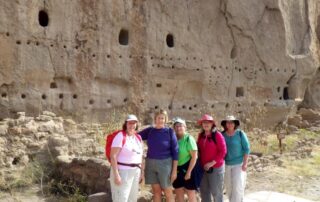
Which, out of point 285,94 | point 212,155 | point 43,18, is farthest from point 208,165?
point 285,94

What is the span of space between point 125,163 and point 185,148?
0.66 metres

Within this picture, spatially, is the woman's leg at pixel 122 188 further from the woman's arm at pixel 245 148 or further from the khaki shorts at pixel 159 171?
the woman's arm at pixel 245 148

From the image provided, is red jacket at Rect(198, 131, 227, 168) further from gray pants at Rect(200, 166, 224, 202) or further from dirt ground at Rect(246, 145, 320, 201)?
dirt ground at Rect(246, 145, 320, 201)

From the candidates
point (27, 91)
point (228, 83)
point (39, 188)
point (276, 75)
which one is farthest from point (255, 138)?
point (39, 188)

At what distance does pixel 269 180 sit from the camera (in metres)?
6.91

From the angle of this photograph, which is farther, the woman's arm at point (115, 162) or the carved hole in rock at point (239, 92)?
the carved hole in rock at point (239, 92)

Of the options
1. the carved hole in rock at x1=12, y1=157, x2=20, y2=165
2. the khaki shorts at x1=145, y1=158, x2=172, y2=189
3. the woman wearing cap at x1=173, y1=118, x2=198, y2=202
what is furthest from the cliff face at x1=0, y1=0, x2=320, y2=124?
the woman wearing cap at x1=173, y1=118, x2=198, y2=202

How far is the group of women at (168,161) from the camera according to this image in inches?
168

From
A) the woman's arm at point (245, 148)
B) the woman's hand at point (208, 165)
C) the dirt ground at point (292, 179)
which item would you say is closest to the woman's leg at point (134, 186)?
the woman's hand at point (208, 165)

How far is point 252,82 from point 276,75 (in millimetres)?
987

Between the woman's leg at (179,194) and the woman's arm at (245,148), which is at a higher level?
the woman's arm at (245,148)

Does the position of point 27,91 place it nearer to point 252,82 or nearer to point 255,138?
point 255,138

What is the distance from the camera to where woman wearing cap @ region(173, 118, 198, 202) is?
4508mm

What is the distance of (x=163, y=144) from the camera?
4430mm
